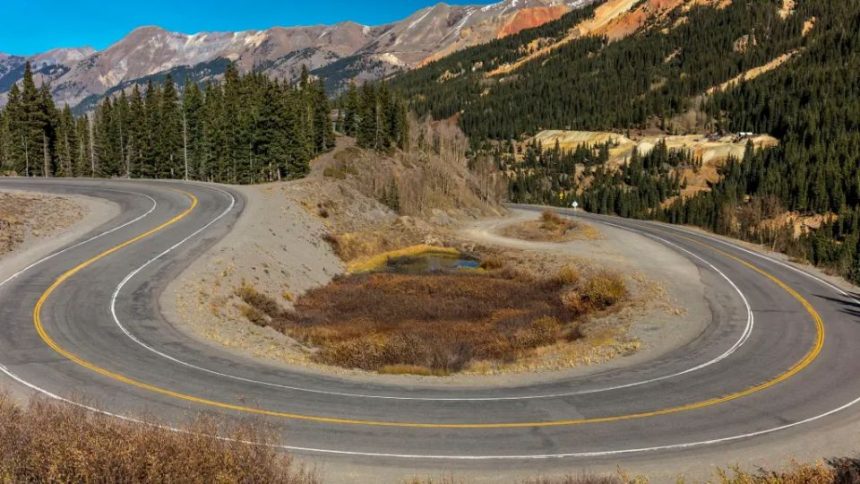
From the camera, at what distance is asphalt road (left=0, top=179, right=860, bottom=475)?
47.6ft

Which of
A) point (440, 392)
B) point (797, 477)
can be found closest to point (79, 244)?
point (440, 392)

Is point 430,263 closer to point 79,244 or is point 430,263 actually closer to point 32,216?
point 79,244

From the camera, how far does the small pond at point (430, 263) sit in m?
56.1

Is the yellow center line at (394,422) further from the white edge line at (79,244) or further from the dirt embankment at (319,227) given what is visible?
the dirt embankment at (319,227)

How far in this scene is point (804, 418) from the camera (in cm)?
1745

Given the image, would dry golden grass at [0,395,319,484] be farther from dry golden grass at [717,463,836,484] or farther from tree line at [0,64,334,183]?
tree line at [0,64,334,183]

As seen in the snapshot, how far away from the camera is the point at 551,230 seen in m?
73.1

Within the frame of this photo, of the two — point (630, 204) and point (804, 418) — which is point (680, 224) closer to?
point (630, 204)

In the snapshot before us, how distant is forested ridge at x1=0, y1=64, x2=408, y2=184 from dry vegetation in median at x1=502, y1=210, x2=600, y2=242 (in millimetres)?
34162

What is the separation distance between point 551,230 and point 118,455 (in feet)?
223

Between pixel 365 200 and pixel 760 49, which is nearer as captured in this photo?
pixel 365 200

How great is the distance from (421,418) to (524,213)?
285 ft

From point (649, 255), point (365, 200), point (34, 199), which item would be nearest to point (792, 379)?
point (649, 255)

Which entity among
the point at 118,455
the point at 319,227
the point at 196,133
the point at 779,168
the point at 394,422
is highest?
the point at 196,133
